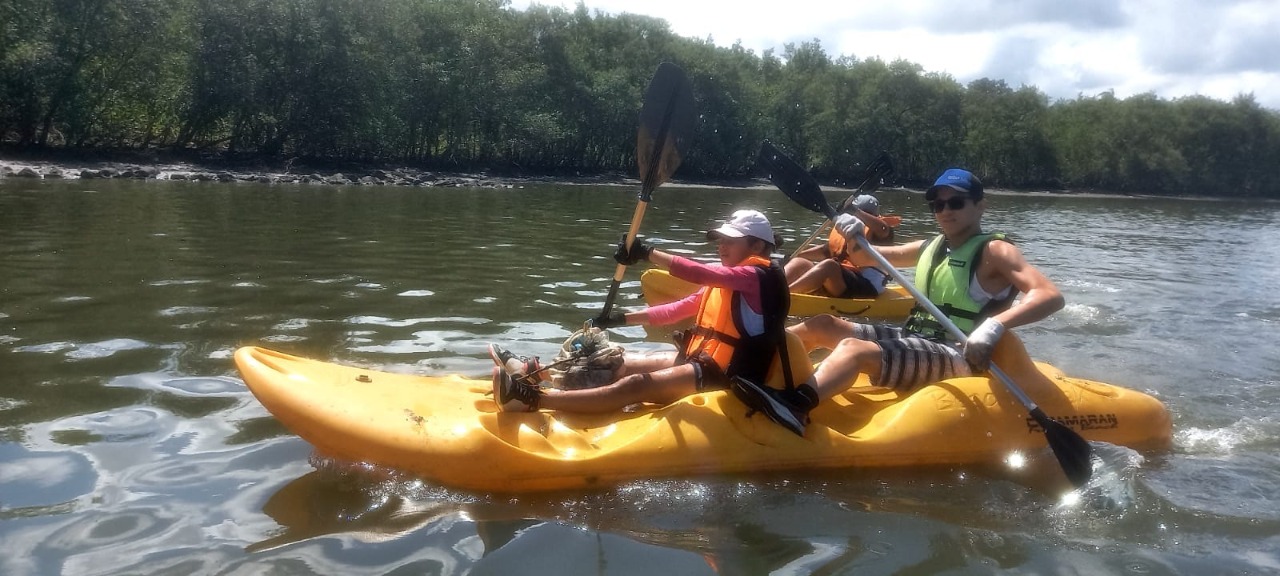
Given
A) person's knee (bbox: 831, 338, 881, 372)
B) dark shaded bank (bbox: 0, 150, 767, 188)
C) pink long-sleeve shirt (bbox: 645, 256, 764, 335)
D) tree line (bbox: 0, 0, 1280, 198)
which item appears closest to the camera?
pink long-sleeve shirt (bbox: 645, 256, 764, 335)

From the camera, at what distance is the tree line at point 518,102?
2820cm

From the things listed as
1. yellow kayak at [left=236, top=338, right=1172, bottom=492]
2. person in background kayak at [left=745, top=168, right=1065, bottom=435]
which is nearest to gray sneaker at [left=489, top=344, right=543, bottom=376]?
yellow kayak at [left=236, top=338, right=1172, bottom=492]

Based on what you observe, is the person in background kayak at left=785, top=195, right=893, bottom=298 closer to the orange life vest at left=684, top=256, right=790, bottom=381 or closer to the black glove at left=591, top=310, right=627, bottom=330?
the black glove at left=591, top=310, right=627, bottom=330

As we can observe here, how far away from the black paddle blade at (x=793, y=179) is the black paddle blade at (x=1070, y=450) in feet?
6.80

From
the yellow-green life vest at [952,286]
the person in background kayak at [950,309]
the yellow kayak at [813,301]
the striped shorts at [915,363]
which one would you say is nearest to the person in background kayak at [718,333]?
the person in background kayak at [950,309]

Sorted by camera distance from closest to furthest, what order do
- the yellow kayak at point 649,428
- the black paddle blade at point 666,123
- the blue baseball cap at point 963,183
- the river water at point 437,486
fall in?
the river water at point 437,486 < the yellow kayak at point 649,428 < the blue baseball cap at point 963,183 < the black paddle blade at point 666,123

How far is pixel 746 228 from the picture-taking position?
167 inches

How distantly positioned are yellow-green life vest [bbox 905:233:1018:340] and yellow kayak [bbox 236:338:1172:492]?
294 millimetres

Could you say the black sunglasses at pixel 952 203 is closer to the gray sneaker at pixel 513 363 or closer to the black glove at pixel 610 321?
the black glove at pixel 610 321

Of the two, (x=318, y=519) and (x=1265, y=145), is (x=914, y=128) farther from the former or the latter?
(x=318, y=519)

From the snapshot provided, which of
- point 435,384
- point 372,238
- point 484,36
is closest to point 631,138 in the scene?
point 484,36

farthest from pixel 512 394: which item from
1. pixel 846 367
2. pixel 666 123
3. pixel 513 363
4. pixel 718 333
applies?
pixel 666 123

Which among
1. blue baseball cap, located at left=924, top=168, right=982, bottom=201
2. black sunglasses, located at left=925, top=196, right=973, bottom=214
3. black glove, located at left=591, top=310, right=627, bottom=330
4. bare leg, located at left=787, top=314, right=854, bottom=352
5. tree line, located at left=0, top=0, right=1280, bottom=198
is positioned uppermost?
tree line, located at left=0, top=0, right=1280, bottom=198

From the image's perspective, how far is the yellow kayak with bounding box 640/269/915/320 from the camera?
7578mm
